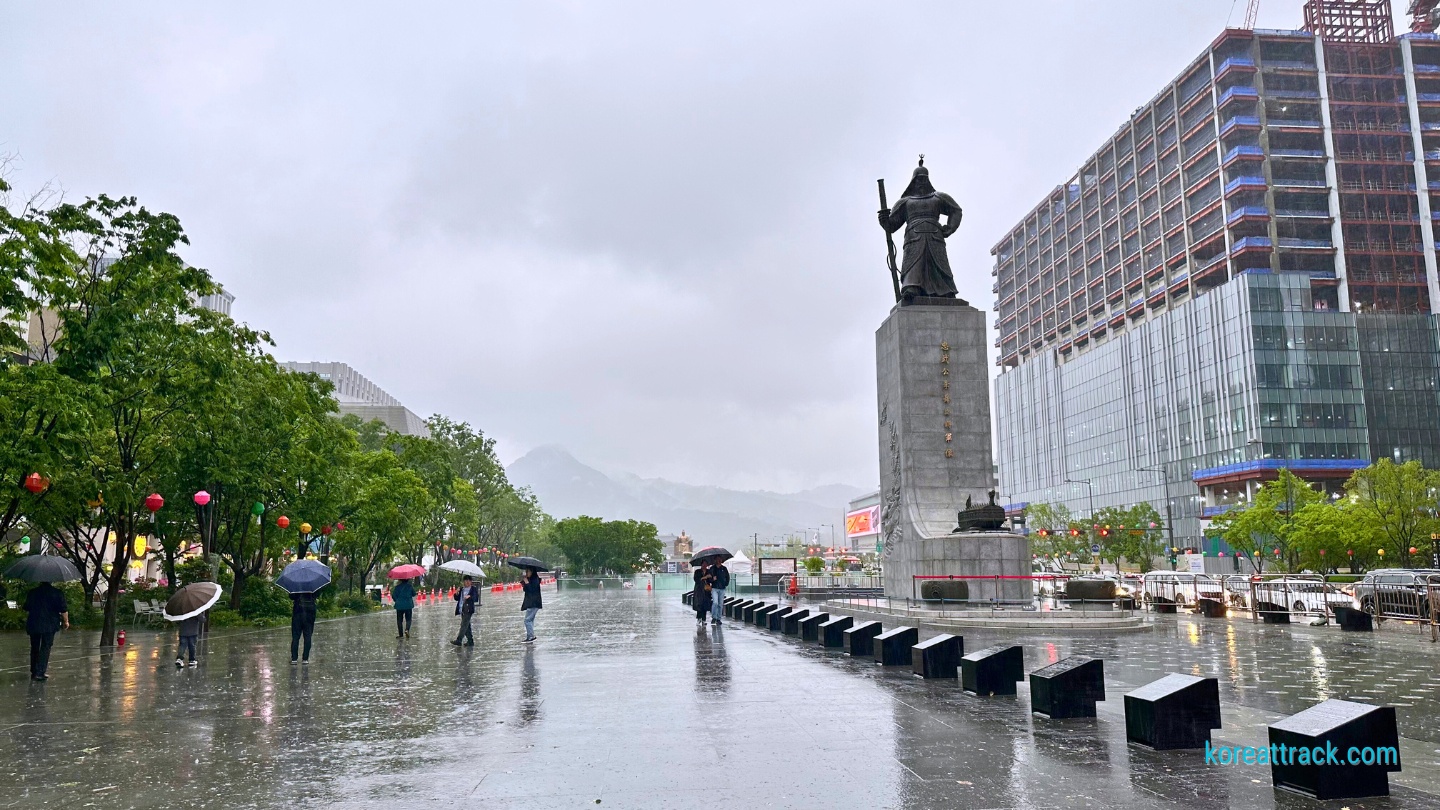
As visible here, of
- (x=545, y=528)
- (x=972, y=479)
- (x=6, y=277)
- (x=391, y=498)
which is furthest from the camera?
(x=545, y=528)

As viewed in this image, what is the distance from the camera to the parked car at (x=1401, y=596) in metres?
25.7

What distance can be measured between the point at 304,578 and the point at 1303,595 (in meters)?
32.0

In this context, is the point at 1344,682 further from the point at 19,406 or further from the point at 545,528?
the point at 545,528

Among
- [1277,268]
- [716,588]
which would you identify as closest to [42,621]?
[716,588]

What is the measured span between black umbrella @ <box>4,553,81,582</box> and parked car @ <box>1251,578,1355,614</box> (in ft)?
106

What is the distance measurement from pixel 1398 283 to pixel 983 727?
115 m

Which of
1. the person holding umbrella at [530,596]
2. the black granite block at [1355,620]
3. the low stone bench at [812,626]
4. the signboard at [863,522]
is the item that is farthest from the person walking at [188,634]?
the signboard at [863,522]

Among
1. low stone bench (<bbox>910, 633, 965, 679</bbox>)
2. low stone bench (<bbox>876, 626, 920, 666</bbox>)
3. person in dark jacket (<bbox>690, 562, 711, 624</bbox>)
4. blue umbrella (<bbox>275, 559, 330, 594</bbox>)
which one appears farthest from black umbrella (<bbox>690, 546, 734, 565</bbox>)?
low stone bench (<bbox>910, 633, 965, 679</bbox>)

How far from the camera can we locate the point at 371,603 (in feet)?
149

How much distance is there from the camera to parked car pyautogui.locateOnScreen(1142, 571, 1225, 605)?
123ft

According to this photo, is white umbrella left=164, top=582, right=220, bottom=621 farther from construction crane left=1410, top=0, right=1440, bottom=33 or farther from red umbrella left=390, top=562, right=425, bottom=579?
construction crane left=1410, top=0, right=1440, bottom=33

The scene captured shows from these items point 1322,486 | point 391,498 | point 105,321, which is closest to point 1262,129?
point 1322,486

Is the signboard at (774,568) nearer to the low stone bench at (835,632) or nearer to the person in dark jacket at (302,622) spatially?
the low stone bench at (835,632)

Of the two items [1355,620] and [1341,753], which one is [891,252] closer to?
[1355,620]
